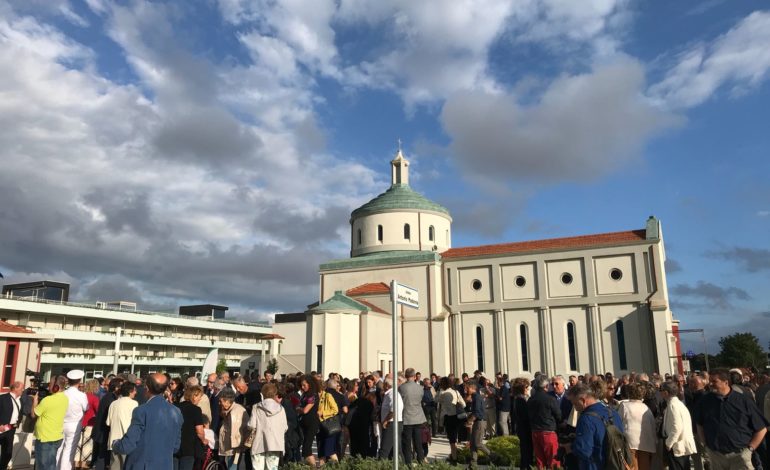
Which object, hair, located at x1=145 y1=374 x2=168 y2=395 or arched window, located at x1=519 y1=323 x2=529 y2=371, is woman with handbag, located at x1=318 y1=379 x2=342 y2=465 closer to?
hair, located at x1=145 y1=374 x2=168 y2=395

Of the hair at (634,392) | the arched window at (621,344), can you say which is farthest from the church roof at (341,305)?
the hair at (634,392)

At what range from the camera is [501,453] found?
1294 centimetres

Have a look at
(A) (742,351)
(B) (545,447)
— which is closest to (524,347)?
(B) (545,447)

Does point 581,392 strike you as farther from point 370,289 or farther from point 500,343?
point 370,289

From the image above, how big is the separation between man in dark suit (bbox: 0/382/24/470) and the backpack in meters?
9.48

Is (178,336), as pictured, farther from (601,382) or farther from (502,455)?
(601,382)

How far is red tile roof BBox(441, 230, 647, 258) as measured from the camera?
119ft

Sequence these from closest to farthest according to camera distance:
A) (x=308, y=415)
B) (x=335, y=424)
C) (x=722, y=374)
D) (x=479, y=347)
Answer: (x=722, y=374) < (x=308, y=415) < (x=335, y=424) < (x=479, y=347)

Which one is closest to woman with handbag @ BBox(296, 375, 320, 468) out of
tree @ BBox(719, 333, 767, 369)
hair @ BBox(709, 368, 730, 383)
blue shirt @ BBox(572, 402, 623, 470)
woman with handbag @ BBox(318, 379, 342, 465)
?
woman with handbag @ BBox(318, 379, 342, 465)

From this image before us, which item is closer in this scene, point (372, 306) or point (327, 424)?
point (327, 424)

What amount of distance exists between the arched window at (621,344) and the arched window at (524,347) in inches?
219

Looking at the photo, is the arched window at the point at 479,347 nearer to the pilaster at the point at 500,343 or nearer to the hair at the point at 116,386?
the pilaster at the point at 500,343

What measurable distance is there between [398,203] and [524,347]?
14.4 meters

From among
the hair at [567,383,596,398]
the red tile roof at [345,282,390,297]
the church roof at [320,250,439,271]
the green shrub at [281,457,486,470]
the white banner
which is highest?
the church roof at [320,250,439,271]
